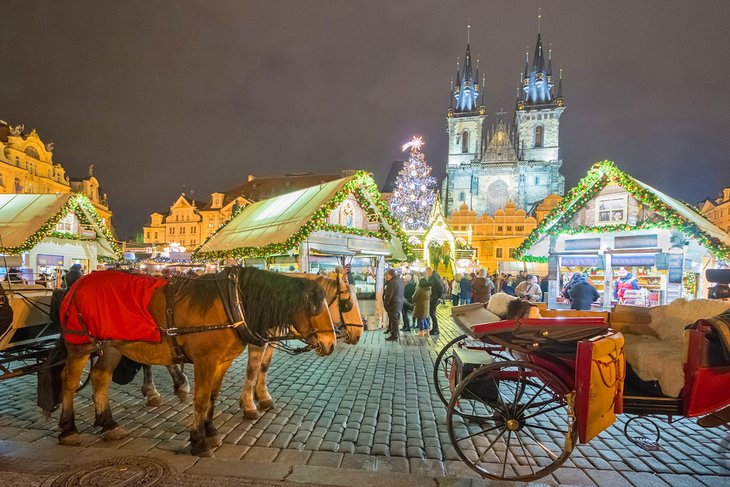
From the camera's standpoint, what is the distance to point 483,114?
72.7m

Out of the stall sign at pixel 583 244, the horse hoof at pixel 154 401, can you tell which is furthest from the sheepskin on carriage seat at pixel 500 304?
the stall sign at pixel 583 244

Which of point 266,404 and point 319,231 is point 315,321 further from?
point 319,231

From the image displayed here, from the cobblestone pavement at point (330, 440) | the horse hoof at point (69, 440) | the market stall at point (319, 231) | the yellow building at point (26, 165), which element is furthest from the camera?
the yellow building at point (26, 165)

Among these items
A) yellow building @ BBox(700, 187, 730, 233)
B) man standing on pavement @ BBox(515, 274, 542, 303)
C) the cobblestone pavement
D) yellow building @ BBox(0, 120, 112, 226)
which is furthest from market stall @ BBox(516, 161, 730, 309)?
yellow building @ BBox(700, 187, 730, 233)

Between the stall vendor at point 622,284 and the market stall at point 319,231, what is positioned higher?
the market stall at point 319,231

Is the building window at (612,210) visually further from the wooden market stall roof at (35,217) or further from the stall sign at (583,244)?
the wooden market stall roof at (35,217)

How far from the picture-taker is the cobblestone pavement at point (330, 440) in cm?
321

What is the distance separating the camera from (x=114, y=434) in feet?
12.1

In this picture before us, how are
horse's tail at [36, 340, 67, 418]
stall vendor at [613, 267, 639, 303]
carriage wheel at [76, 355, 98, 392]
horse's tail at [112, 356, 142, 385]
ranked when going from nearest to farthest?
horse's tail at [36, 340, 67, 418] < horse's tail at [112, 356, 142, 385] < carriage wheel at [76, 355, 98, 392] < stall vendor at [613, 267, 639, 303]

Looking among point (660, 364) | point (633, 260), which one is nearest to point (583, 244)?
point (633, 260)

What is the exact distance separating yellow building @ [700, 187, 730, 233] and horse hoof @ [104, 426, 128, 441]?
65357 mm

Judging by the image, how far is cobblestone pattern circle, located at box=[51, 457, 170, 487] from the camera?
2.91m

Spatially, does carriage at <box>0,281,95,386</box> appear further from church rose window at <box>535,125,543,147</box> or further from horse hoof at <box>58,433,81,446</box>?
church rose window at <box>535,125,543,147</box>

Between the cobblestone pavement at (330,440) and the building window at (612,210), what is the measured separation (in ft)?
25.0
